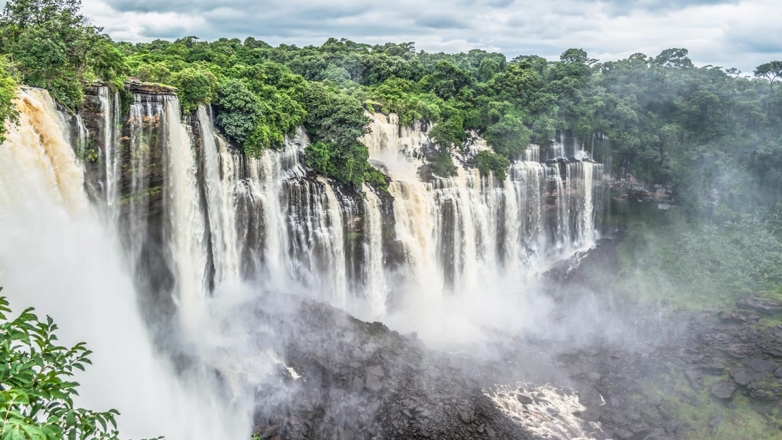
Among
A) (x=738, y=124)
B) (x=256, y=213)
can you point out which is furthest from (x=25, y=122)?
(x=738, y=124)

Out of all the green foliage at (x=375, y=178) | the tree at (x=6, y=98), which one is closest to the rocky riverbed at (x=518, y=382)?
the green foliage at (x=375, y=178)

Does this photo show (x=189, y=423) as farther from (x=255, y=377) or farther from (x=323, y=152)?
(x=323, y=152)

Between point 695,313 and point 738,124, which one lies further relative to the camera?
point 738,124

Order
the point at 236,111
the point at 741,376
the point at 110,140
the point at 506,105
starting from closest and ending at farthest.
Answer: the point at 110,140, the point at 236,111, the point at 741,376, the point at 506,105

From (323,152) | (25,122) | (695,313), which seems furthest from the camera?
(695,313)

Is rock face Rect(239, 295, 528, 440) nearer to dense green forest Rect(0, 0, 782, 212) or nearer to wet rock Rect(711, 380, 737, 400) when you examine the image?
dense green forest Rect(0, 0, 782, 212)

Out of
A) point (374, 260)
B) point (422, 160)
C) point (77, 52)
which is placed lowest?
point (374, 260)

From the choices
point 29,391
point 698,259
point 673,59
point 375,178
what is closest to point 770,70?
point 673,59

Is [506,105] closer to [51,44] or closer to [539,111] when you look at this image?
[539,111]
